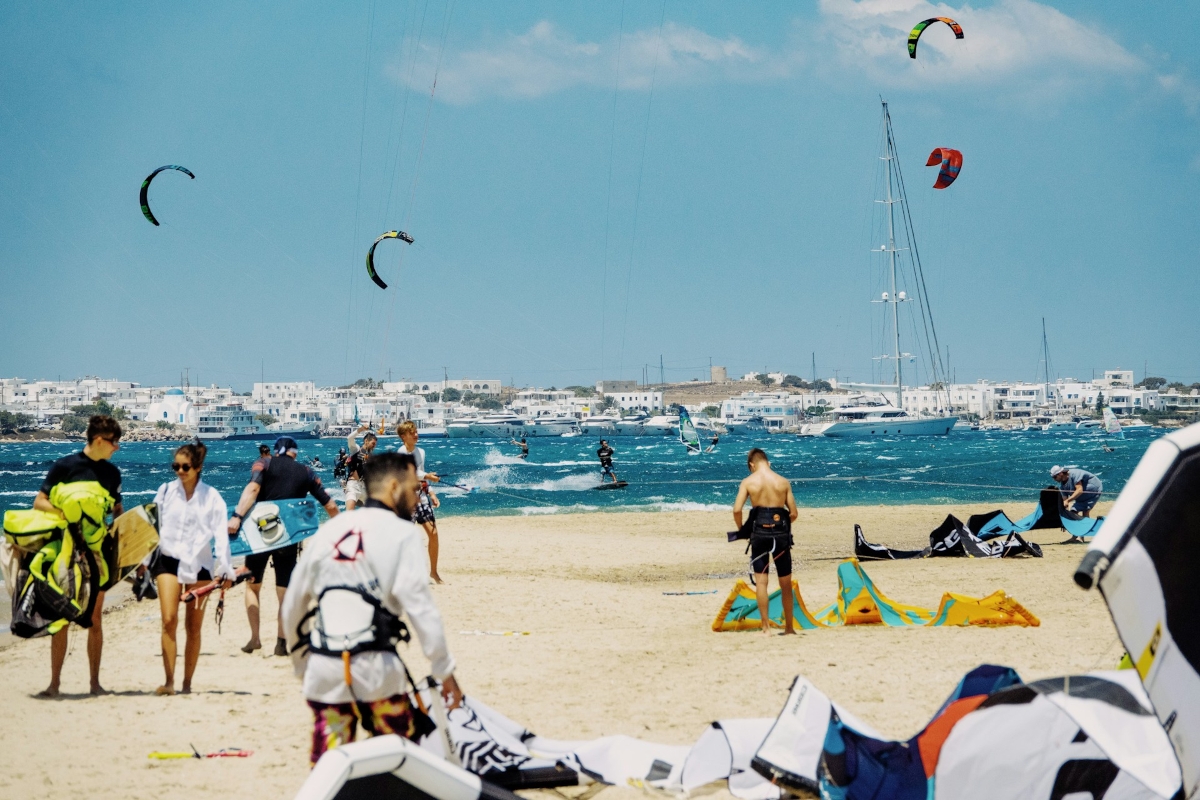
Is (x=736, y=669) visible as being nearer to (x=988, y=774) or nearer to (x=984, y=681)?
(x=984, y=681)

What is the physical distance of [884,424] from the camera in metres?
92.6

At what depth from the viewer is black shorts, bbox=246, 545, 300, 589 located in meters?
Answer: 7.37

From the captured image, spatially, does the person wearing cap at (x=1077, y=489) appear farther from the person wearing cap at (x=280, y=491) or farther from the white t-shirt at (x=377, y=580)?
the white t-shirt at (x=377, y=580)

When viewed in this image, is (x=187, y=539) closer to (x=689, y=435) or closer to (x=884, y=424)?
(x=689, y=435)

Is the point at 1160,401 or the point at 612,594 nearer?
the point at 612,594

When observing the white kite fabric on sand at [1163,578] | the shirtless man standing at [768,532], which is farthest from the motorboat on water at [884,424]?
the white kite fabric on sand at [1163,578]

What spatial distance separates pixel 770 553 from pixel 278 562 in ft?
11.5

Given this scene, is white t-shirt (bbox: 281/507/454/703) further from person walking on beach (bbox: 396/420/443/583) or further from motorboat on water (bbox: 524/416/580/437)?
motorboat on water (bbox: 524/416/580/437)

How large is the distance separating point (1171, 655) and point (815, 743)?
190 centimetres

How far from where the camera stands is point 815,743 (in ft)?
13.4

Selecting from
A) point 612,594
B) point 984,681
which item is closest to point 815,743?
point 984,681

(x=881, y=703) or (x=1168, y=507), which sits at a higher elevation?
(x=1168, y=507)

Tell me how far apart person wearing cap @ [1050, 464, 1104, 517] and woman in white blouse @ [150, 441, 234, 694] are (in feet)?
37.0

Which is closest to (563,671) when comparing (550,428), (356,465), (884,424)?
(356,465)
